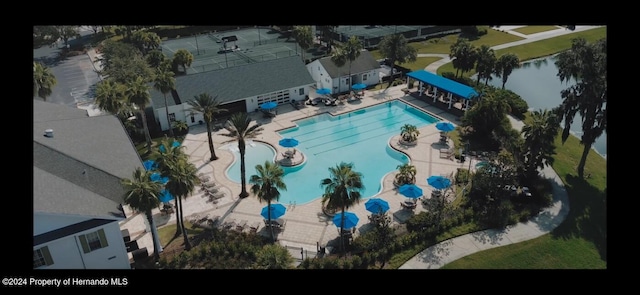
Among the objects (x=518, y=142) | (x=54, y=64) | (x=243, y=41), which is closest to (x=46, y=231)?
(x=518, y=142)

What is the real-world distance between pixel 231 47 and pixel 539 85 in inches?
1996

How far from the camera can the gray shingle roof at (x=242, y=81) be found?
156 ft

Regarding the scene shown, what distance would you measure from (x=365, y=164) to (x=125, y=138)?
21.0m

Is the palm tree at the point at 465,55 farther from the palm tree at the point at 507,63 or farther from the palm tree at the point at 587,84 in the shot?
the palm tree at the point at 587,84

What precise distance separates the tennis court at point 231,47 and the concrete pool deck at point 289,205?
900 inches

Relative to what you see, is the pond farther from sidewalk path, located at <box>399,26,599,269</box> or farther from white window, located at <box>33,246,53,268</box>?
white window, located at <box>33,246,53,268</box>

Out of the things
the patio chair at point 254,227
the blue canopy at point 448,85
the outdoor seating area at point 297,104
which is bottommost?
the patio chair at point 254,227

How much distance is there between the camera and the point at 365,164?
4050 cm

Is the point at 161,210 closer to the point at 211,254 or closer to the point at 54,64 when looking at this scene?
the point at 211,254

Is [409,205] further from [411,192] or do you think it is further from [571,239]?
[571,239]

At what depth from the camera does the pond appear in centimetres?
5450

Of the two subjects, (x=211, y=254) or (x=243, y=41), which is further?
(x=243, y=41)

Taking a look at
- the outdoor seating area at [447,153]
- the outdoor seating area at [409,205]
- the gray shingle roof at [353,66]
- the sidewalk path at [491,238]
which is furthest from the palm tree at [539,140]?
the gray shingle roof at [353,66]

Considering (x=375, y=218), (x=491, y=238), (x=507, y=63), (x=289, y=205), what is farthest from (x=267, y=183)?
(x=507, y=63)
